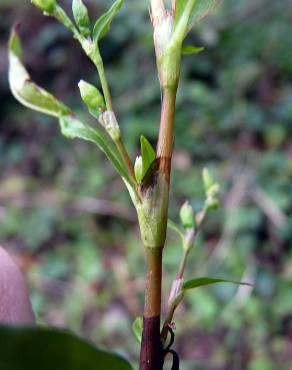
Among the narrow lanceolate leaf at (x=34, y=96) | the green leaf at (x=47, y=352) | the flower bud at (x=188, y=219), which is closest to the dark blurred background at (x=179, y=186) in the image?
the flower bud at (x=188, y=219)

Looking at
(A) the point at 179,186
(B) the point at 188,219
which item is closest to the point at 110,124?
(B) the point at 188,219

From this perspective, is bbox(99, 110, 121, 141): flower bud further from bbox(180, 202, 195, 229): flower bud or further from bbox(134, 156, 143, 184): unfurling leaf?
bbox(180, 202, 195, 229): flower bud

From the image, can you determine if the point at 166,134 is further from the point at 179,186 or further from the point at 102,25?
the point at 179,186

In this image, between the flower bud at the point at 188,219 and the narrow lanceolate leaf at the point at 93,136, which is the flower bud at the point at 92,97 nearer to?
the narrow lanceolate leaf at the point at 93,136

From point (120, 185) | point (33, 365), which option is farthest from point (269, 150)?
point (33, 365)

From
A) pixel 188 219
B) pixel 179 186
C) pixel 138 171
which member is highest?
pixel 138 171

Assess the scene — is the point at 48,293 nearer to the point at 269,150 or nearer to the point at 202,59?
the point at 269,150
